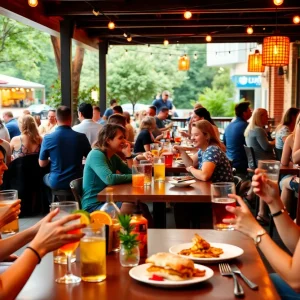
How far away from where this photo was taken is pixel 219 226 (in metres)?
3.14

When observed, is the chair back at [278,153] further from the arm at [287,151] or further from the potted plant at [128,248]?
the potted plant at [128,248]

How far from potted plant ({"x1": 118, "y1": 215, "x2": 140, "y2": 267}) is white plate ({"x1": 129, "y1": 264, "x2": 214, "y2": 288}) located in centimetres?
9

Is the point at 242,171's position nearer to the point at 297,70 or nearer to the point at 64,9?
the point at 64,9

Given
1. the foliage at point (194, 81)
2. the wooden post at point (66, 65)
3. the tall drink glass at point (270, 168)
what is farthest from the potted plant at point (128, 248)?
the foliage at point (194, 81)

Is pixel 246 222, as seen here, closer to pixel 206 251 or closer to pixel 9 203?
pixel 206 251

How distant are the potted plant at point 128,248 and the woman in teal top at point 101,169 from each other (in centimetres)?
240

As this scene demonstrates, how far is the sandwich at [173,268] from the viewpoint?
7.38 feet

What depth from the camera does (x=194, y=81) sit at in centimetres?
4206

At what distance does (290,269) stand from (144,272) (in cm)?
57

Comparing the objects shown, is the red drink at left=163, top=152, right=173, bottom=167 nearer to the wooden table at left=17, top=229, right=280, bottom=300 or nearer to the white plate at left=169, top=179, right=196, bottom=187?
the white plate at left=169, top=179, right=196, bottom=187

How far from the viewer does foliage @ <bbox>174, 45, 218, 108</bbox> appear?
137 feet

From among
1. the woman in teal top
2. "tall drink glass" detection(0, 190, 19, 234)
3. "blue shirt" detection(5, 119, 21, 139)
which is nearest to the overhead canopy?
"blue shirt" detection(5, 119, 21, 139)

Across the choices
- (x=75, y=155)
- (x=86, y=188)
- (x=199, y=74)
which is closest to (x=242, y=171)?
(x=75, y=155)

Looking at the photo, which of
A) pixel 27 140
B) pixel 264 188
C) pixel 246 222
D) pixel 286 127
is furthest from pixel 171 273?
pixel 27 140
